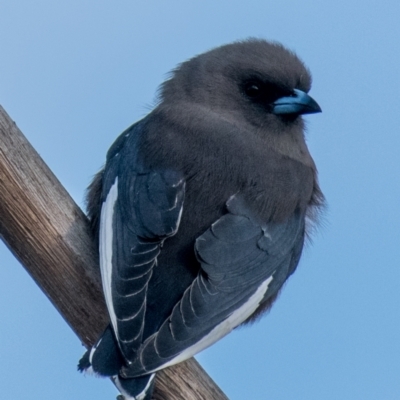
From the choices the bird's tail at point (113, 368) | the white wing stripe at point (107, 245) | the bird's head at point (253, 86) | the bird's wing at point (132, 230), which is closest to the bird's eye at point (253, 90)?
the bird's head at point (253, 86)

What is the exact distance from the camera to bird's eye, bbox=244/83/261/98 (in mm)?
4445

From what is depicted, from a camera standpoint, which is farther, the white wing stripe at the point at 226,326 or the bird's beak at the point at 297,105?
the bird's beak at the point at 297,105

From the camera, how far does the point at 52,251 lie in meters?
Result: 3.44

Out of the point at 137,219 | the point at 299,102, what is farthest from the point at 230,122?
the point at 137,219

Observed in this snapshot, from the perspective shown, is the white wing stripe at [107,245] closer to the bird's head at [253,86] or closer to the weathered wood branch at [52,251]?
the weathered wood branch at [52,251]

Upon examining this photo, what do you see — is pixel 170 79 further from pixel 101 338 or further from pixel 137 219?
pixel 101 338

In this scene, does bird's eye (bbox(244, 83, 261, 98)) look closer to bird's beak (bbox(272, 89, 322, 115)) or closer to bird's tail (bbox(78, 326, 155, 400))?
bird's beak (bbox(272, 89, 322, 115))

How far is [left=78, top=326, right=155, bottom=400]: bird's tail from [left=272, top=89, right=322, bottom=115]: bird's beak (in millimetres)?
1649

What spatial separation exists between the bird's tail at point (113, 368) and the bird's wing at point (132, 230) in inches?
1.5

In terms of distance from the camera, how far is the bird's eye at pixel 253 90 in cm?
445

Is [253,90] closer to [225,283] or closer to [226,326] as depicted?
[225,283]

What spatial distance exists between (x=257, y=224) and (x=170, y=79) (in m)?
1.32

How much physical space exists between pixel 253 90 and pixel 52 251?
1512 millimetres

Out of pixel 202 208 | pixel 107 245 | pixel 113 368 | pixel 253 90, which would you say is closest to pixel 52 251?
pixel 107 245
